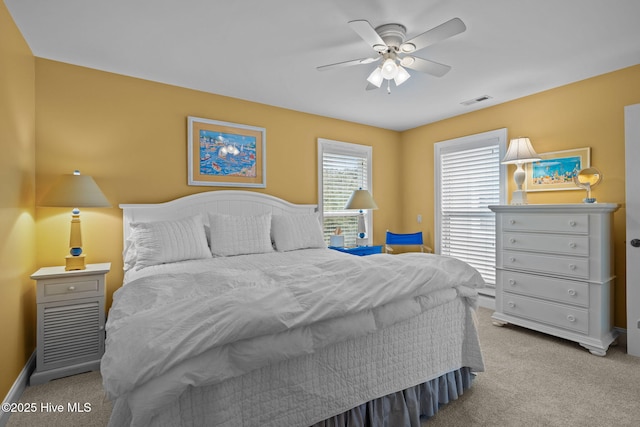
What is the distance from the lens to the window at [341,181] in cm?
449

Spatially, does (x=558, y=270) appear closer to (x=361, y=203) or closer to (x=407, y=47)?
(x=361, y=203)

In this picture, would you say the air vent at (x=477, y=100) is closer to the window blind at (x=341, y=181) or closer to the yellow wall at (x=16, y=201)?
the window blind at (x=341, y=181)

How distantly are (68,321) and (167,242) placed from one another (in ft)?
2.94

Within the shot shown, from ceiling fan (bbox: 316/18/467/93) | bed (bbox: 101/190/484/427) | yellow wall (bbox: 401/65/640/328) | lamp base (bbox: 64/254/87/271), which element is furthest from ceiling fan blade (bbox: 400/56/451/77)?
lamp base (bbox: 64/254/87/271)

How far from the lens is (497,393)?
2.16 meters

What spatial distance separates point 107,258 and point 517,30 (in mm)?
3958

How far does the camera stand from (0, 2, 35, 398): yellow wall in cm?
202

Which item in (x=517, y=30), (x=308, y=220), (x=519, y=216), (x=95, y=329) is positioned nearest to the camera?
(x=517, y=30)

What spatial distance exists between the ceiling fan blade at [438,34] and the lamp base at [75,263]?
3014 millimetres

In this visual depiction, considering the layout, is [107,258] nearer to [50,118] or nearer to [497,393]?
[50,118]

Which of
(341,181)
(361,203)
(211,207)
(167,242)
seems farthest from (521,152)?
(167,242)

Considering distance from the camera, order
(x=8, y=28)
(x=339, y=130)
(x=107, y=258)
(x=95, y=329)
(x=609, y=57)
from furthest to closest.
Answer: (x=339, y=130), (x=107, y=258), (x=609, y=57), (x=95, y=329), (x=8, y=28)

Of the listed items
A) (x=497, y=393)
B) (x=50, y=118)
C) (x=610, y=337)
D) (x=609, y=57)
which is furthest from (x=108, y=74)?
(x=610, y=337)

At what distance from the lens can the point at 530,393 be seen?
2172 millimetres
